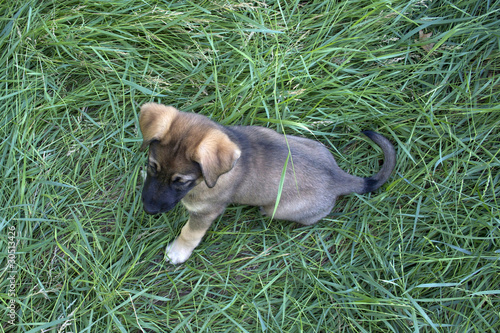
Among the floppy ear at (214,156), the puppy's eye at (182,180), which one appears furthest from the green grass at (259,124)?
the puppy's eye at (182,180)

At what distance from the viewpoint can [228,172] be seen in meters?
2.81

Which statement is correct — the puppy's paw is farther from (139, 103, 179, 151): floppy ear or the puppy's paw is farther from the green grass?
(139, 103, 179, 151): floppy ear

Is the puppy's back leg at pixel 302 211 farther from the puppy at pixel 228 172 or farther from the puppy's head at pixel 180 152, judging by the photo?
the puppy's head at pixel 180 152

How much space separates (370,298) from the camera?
122 inches

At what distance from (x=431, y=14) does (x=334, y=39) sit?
1012 mm

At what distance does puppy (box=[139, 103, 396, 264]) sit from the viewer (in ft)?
8.04

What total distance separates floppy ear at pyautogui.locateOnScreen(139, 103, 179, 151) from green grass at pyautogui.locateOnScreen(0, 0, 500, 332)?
895 millimetres

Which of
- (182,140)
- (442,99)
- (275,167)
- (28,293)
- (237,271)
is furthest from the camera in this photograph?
(442,99)

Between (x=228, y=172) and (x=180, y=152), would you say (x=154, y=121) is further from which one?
(x=228, y=172)

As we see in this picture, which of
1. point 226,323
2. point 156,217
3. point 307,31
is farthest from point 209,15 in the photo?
point 226,323

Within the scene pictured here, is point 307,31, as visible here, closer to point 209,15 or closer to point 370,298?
point 209,15

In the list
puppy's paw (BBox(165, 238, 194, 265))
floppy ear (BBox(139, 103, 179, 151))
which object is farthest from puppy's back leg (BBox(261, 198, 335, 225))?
floppy ear (BBox(139, 103, 179, 151))

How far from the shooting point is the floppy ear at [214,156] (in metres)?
2.40

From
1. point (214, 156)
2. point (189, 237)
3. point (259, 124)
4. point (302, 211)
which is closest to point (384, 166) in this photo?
point (302, 211)
